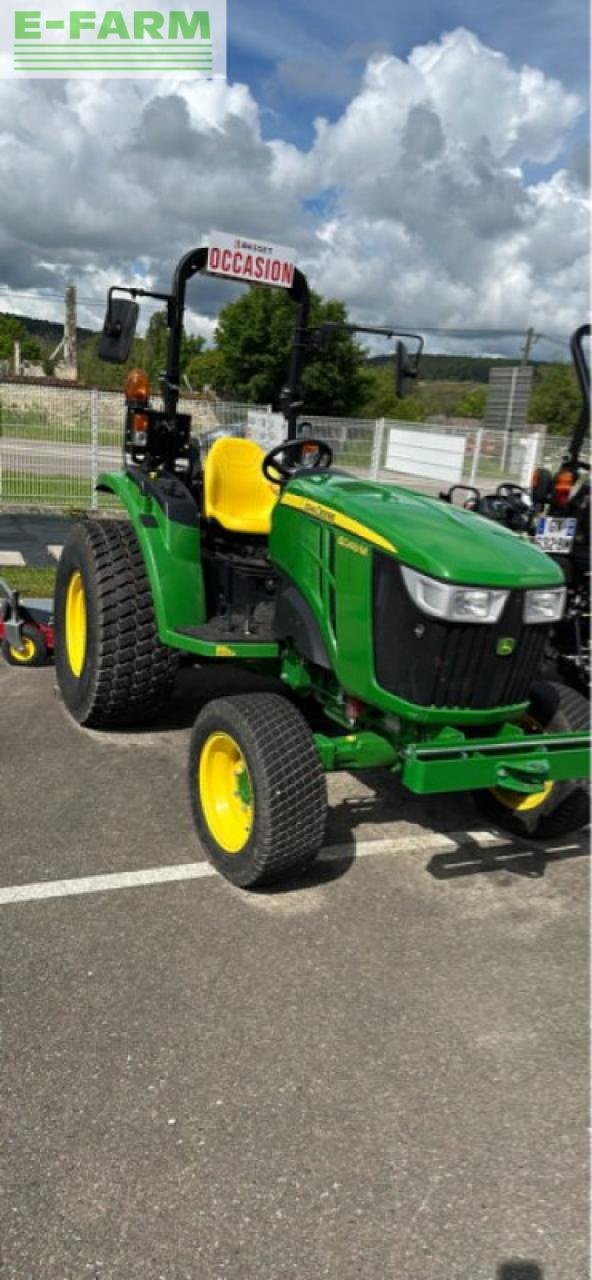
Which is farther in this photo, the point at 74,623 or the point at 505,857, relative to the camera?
the point at 74,623

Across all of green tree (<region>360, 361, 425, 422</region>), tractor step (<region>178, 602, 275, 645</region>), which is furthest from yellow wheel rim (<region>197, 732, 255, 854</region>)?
green tree (<region>360, 361, 425, 422</region>)

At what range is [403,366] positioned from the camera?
3.92 metres

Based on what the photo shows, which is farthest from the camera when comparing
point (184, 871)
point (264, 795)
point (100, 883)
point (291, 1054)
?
point (184, 871)

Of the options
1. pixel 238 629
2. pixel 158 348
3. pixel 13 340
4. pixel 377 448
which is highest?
pixel 13 340

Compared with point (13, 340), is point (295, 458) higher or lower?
lower

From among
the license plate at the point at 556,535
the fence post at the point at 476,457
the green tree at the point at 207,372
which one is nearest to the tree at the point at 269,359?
the green tree at the point at 207,372

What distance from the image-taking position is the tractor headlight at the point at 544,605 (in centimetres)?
297

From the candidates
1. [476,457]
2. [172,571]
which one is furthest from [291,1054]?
[476,457]

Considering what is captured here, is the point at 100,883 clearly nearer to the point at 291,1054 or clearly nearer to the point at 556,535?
the point at 291,1054

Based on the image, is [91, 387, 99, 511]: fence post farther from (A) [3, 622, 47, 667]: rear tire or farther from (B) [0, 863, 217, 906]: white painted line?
(B) [0, 863, 217, 906]: white painted line

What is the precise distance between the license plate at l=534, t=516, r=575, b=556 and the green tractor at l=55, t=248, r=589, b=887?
1.76 meters

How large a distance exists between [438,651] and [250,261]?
86.1 inches

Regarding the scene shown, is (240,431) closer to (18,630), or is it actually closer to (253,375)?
(18,630)

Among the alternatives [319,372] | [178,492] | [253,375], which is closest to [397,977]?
[178,492]
